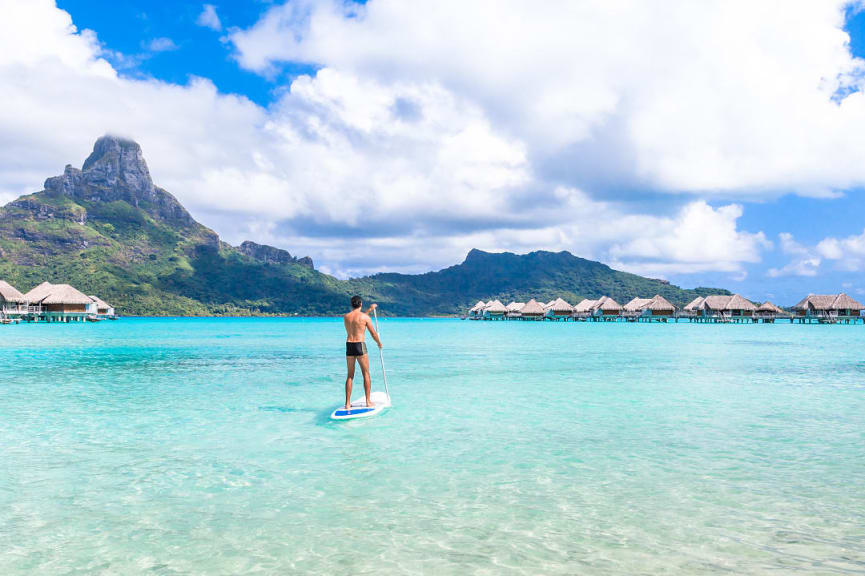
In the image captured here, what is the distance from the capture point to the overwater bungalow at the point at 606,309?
122312mm

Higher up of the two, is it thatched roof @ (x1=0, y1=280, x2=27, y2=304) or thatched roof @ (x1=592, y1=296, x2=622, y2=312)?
thatched roof @ (x1=0, y1=280, x2=27, y2=304)

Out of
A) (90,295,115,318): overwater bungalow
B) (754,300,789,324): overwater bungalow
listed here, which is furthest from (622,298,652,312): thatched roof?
(90,295,115,318): overwater bungalow

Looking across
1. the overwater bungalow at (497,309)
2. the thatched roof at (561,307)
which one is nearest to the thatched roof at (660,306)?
the thatched roof at (561,307)

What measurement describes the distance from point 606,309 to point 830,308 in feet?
134

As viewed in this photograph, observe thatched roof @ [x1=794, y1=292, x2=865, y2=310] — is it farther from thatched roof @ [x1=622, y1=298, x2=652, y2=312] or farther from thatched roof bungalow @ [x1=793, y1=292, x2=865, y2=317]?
thatched roof @ [x1=622, y1=298, x2=652, y2=312]

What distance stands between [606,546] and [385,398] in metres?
8.35

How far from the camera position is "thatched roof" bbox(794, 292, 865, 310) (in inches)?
3736

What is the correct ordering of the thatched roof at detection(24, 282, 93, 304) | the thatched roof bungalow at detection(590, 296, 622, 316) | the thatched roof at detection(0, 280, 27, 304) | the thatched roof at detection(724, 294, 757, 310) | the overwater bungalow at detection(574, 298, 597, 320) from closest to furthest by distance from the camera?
the thatched roof at detection(0, 280, 27, 304)
the thatched roof at detection(24, 282, 93, 304)
the thatched roof at detection(724, 294, 757, 310)
the thatched roof bungalow at detection(590, 296, 622, 316)
the overwater bungalow at detection(574, 298, 597, 320)

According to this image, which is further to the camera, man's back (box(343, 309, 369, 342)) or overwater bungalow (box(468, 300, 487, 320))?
overwater bungalow (box(468, 300, 487, 320))

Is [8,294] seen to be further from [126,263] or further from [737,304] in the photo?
[737,304]

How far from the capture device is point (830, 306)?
96125mm

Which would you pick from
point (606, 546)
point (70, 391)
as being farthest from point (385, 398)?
point (70, 391)

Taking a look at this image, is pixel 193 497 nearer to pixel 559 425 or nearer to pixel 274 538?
pixel 274 538

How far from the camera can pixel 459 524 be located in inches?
225
